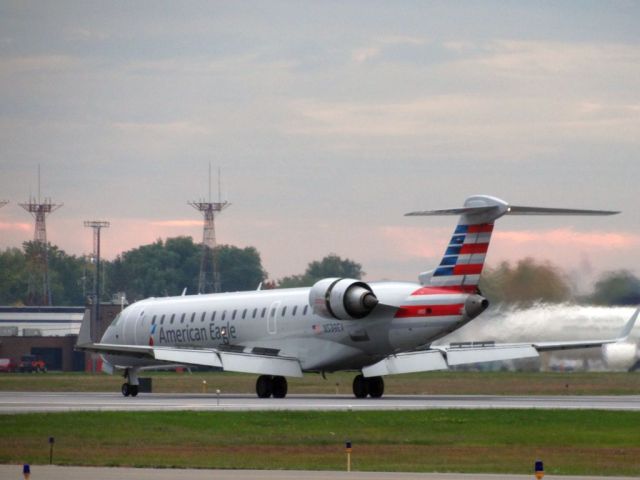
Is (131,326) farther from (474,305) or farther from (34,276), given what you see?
(34,276)

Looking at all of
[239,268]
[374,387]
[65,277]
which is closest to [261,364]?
[374,387]

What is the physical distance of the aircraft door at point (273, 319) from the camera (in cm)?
5616

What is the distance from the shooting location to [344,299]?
169ft

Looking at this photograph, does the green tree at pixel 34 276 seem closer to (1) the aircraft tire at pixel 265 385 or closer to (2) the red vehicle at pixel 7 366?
(2) the red vehicle at pixel 7 366

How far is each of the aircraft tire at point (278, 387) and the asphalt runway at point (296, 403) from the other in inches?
38.2

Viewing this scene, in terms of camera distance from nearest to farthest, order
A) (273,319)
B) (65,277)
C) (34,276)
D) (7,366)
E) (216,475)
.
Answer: (216,475), (273,319), (7,366), (34,276), (65,277)

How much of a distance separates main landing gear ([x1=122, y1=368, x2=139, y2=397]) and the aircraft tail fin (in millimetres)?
15551

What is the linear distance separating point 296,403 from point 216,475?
2329cm

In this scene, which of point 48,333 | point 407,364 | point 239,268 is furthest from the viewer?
point 239,268

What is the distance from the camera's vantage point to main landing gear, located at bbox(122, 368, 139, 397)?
59.3 meters

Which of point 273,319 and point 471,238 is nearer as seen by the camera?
point 471,238

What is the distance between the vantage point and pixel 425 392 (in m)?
61.7

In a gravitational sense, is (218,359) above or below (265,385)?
above

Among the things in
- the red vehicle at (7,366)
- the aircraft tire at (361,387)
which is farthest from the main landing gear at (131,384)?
the red vehicle at (7,366)
